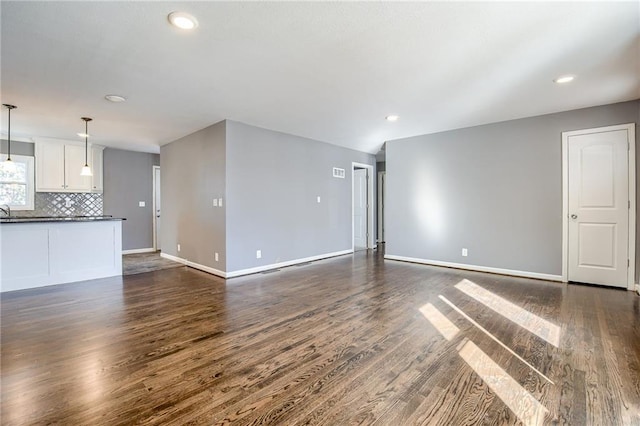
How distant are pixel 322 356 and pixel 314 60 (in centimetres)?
254

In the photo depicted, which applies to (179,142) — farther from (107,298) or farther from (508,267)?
(508,267)

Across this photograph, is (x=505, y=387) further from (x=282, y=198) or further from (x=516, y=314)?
(x=282, y=198)

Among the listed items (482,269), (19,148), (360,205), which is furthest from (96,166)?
(482,269)

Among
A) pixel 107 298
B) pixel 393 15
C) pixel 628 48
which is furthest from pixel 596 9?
pixel 107 298

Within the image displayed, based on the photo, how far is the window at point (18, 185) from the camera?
18.8ft

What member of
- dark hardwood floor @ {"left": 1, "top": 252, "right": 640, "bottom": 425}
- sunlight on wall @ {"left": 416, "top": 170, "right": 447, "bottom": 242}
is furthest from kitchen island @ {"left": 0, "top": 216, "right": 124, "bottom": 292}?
sunlight on wall @ {"left": 416, "top": 170, "right": 447, "bottom": 242}

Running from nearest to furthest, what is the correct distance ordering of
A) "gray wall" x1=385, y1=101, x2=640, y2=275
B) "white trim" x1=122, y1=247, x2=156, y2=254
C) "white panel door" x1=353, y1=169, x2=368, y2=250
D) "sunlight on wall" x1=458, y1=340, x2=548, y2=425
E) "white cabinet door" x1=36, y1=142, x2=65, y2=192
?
"sunlight on wall" x1=458, y1=340, x2=548, y2=425 < "gray wall" x1=385, y1=101, x2=640, y2=275 < "white cabinet door" x1=36, y1=142, x2=65, y2=192 < "white trim" x1=122, y1=247, x2=156, y2=254 < "white panel door" x1=353, y1=169, x2=368, y2=250

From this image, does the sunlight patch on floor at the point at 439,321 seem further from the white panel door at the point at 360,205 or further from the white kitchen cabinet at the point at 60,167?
the white kitchen cabinet at the point at 60,167

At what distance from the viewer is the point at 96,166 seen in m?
6.59

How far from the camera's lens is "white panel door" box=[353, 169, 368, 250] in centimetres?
784

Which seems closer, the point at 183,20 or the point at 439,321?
the point at 183,20

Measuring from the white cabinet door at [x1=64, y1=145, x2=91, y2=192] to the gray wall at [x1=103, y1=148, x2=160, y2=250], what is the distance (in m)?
0.54

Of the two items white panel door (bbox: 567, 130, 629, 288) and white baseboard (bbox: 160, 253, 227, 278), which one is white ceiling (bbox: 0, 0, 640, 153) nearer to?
white panel door (bbox: 567, 130, 629, 288)

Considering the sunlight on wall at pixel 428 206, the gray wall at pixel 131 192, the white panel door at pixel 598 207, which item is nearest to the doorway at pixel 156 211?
the gray wall at pixel 131 192
